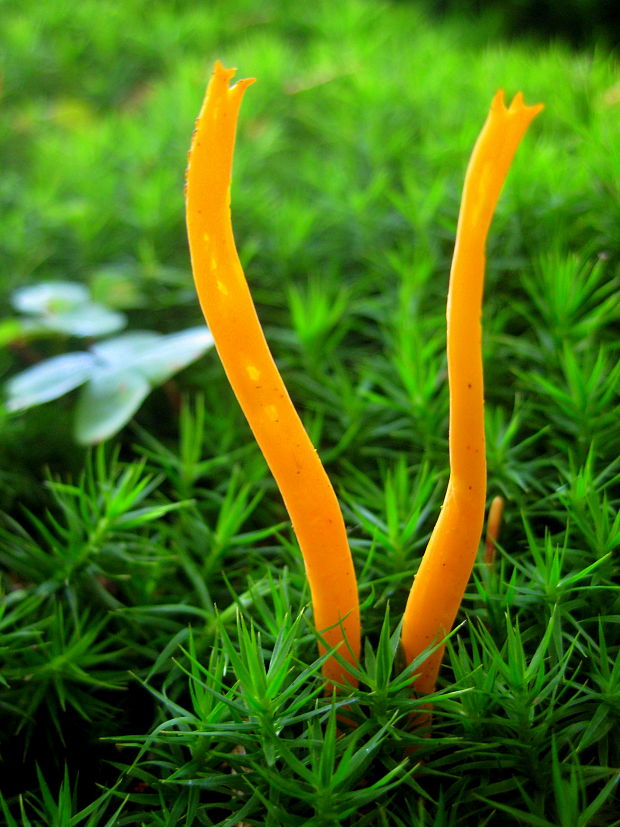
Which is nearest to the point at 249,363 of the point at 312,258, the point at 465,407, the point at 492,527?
the point at 465,407

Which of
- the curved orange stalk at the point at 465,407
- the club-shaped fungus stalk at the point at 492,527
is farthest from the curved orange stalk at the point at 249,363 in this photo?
the club-shaped fungus stalk at the point at 492,527

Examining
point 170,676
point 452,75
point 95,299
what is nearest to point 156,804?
point 170,676

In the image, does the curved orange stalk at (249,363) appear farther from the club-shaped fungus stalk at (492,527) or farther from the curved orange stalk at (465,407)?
the club-shaped fungus stalk at (492,527)

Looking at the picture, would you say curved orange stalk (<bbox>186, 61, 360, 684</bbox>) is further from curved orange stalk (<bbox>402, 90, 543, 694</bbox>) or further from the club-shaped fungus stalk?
the club-shaped fungus stalk

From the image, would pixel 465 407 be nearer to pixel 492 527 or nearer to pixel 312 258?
pixel 492 527

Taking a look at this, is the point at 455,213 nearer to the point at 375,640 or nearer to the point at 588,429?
the point at 588,429

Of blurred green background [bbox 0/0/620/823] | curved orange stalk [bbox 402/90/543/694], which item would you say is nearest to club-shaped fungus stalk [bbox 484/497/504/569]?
blurred green background [bbox 0/0/620/823]
